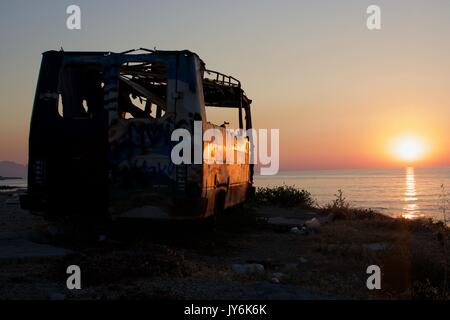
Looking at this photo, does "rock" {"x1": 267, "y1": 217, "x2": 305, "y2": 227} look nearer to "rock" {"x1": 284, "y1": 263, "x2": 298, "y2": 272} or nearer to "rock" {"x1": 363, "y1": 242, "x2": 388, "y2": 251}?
"rock" {"x1": 363, "y1": 242, "x2": 388, "y2": 251}

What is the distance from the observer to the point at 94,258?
7.49 meters

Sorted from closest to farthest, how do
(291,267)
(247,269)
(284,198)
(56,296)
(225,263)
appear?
(56,296) < (247,269) < (291,267) < (225,263) < (284,198)

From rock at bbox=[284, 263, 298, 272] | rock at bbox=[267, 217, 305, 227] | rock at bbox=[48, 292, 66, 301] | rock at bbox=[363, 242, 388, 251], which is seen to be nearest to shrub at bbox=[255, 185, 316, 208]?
rock at bbox=[267, 217, 305, 227]

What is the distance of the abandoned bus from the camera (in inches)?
383

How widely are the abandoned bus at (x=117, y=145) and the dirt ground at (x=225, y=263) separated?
576 millimetres

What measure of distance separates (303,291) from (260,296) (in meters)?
0.62

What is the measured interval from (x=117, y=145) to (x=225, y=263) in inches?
104

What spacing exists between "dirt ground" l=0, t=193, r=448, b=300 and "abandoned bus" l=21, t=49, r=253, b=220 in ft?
1.89

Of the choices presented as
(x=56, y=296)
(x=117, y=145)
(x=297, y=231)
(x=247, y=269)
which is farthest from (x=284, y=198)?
(x=56, y=296)

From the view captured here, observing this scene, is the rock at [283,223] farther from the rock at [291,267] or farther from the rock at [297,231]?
the rock at [291,267]

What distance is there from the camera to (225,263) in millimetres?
9289

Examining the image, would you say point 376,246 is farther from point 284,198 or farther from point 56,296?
point 284,198

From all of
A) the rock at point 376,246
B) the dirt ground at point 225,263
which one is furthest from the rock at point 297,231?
the rock at point 376,246
